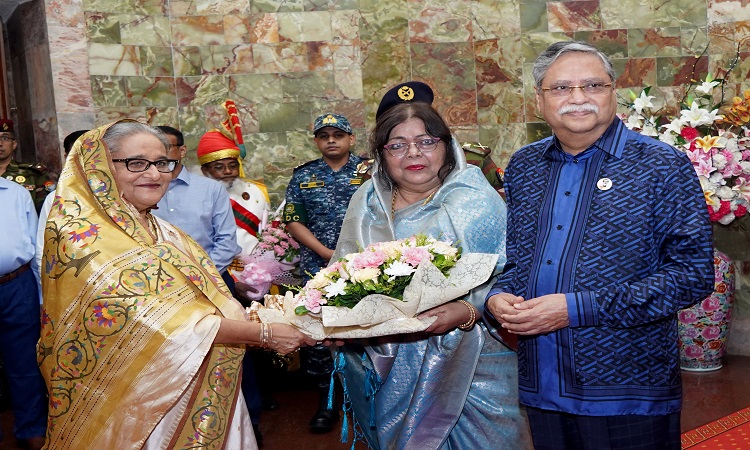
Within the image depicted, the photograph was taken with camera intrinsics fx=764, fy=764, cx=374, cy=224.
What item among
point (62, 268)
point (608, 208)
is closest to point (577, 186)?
point (608, 208)

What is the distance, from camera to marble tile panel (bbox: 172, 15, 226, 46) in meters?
7.50

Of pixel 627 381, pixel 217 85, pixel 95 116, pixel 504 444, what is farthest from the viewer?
pixel 217 85

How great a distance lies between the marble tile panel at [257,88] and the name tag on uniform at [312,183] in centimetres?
228

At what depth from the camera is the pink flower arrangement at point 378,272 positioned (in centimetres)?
251

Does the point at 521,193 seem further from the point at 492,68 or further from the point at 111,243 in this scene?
the point at 492,68

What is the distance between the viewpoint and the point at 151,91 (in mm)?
7418

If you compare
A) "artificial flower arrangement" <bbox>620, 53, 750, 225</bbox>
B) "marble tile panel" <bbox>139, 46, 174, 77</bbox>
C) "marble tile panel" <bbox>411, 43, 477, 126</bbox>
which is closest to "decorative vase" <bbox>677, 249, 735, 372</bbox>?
"artificial flower arrangement" <bbox>620, 53, 750, 225</bbox>

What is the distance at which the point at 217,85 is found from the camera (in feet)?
24.9

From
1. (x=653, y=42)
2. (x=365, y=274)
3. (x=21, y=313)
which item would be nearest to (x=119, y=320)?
(x=365, y=274)

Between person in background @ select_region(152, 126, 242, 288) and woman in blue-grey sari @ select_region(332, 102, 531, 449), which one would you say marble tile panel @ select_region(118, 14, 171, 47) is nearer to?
person in background @ select_region(152, 126, 242, 288)

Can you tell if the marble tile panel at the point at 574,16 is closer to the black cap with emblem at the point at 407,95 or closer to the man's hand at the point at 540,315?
the black cap with emblem at the point at 407,95

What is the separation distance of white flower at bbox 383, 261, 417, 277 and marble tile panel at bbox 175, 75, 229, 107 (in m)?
5.52

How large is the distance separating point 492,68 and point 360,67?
1.34 meters

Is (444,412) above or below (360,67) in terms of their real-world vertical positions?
below
